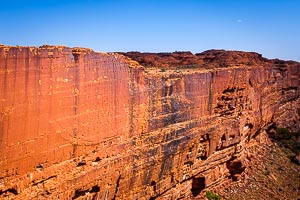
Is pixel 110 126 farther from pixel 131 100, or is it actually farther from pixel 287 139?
pixel 287 139

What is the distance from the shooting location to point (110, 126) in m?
13.8

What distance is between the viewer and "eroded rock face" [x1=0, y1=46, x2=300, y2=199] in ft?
35.3

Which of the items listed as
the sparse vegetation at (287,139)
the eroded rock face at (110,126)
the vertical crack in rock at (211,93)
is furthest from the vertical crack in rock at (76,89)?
the sparse vegetation at (287,139)

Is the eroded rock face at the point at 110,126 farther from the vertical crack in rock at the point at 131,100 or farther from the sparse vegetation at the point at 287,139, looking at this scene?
the sparse vegetation at the point at 287,139

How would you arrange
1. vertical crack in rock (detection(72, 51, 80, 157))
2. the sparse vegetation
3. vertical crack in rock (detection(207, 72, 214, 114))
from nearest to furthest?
1. vertical crack in rock (detection(72, 51, 80, 157))
2. vertical crack in rock (detection(207, 72, 214, 114))
3. the sparse vegetation

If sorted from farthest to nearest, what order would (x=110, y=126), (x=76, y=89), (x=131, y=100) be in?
(x=131, y=100)
(x=110, y=126)
(x=76, y=89)

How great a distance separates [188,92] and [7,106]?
9.81 m

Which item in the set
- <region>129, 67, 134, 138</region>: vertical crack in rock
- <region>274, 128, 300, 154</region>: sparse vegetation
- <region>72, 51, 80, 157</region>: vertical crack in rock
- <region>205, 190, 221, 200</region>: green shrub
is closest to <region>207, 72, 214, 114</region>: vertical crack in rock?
<region>205, 190, 221, 200</region>: green shrub

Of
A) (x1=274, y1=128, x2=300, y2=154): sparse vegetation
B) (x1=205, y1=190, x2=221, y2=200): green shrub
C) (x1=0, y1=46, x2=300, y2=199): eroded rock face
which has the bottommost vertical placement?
(x1=205, y1=190, x2=221, y2=200): green shrub

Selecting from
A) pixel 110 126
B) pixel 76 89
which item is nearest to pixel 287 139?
pixel 110 126

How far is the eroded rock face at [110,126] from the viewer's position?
10773mm

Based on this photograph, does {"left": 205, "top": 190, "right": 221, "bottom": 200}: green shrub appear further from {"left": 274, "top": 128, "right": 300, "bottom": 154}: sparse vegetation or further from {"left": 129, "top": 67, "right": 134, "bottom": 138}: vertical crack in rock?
{"left": 274, "top": 128, "right": 300, "bottom": 154}: sparse vegetation

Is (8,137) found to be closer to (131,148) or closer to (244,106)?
(131,148)

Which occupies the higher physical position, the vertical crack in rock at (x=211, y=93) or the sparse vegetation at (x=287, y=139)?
the vertical crack in rock at (x=211, y=93)
